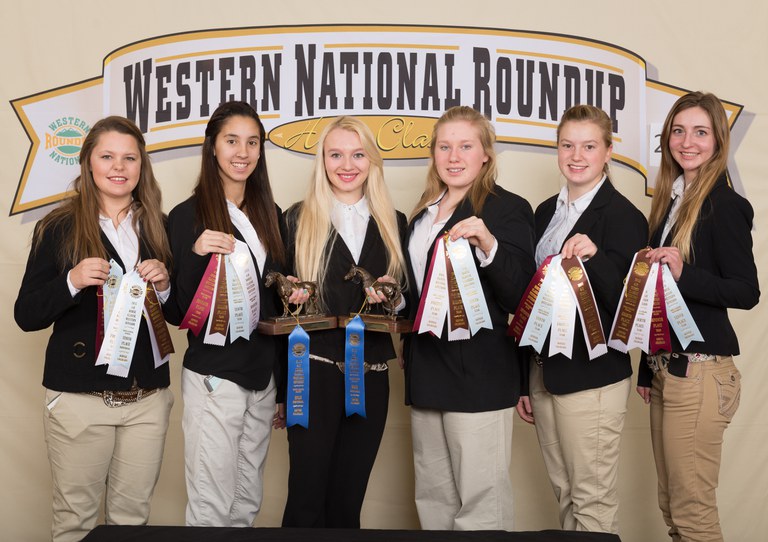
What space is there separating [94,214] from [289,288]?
556 millimetres

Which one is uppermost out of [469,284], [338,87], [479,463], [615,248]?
[338,87]

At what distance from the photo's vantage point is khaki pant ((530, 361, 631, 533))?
2094 mm

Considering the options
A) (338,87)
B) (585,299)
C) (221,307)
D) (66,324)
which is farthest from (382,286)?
(338,87)

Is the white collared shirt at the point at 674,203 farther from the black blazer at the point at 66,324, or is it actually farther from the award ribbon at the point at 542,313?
the black blazer at the point at 66,324

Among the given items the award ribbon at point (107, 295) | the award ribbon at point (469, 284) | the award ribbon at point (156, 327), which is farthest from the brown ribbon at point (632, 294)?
the award ribbon at point (107, 295)

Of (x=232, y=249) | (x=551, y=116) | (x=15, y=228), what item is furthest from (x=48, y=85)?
(x=551, y=116)

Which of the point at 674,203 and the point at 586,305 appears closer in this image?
the point at 586,305

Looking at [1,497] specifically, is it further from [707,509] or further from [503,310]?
[707,509]

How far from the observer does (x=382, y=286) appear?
205 cm

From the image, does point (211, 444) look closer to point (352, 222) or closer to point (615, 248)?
point (352, 222)

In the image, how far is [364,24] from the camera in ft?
9.66

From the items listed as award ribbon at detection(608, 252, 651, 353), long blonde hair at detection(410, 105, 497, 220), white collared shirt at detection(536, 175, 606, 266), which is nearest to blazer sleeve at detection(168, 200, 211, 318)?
long blonde hair at detection(410, 105, 497, 220)

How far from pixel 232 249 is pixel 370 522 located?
1467 mm

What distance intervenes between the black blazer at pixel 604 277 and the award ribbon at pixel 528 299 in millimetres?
126
